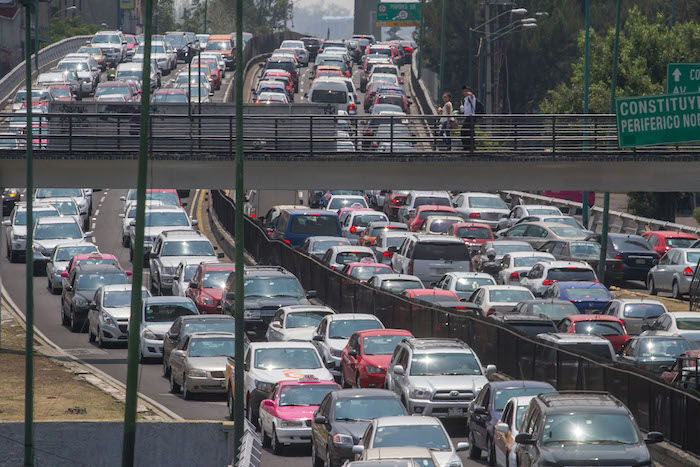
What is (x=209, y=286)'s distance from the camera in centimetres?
3669

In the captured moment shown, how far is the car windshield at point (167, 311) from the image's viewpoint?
106 feet

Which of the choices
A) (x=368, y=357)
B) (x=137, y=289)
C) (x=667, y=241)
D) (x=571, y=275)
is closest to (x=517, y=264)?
(x=571, y=275)

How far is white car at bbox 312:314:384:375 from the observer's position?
92.7ft

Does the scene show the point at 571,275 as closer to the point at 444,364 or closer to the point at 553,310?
the point at 553,310

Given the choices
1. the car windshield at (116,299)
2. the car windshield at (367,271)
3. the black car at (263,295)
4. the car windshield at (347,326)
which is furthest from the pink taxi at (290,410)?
the car windshield at (367,271)

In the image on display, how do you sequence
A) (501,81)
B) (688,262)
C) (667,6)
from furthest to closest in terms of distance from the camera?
(501,81), (667,6), (688,262)

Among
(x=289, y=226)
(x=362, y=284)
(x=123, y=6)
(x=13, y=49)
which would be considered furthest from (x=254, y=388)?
(x=123, y=6)

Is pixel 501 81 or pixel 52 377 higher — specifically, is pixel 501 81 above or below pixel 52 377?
above

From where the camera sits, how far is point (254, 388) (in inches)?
950

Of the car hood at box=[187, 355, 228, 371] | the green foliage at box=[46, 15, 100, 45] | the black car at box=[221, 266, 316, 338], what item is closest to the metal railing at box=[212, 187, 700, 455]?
the black car at box=[221, 266, 316, 338]

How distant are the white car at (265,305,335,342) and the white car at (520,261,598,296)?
7.26 metres

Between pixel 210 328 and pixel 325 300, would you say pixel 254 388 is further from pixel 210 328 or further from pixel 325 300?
pixel 325 300

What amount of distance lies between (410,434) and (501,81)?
265ft

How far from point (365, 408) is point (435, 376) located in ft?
11.4
